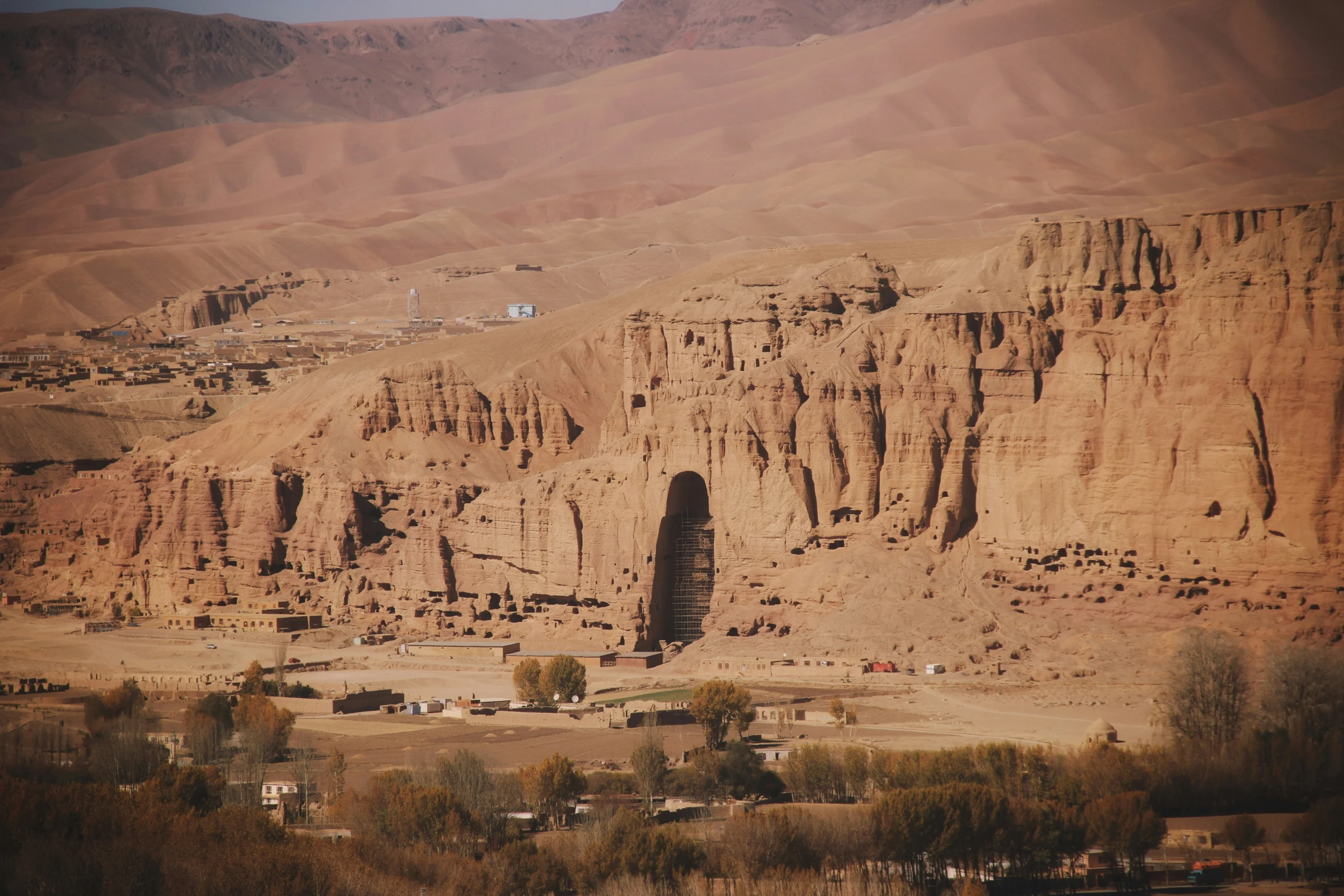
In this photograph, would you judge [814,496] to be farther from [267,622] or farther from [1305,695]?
[267,622]

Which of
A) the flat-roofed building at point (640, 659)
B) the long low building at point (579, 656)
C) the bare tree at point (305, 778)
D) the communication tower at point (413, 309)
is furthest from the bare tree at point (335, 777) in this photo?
the communication tower at point (413, 309)

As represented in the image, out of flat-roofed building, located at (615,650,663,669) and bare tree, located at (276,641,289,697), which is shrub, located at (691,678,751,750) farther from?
bare tree, located at (276,641,289,697)

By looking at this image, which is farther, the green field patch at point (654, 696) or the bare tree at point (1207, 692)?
the green field patch at point (654, 696)

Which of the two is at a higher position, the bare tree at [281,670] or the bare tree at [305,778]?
the bare tree at [281,670]

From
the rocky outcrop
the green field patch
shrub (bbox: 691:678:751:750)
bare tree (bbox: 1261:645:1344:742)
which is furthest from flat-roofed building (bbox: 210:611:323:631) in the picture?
the rocky outcrop

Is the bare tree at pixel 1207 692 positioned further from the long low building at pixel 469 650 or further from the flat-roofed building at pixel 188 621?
the flat-roofed building at pixel 188 621

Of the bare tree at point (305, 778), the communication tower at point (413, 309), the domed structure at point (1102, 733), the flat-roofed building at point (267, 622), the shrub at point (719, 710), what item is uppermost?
the communication tower at point (413, 309)
